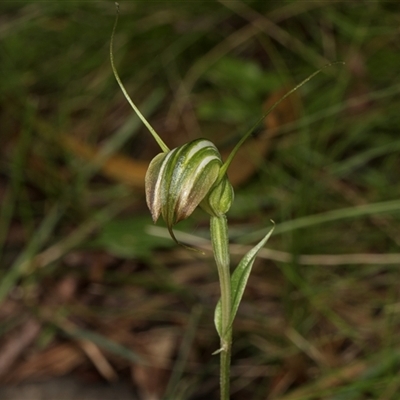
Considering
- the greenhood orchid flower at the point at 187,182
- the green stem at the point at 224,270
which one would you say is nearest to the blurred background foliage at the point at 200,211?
the green stem at the point at 224,270

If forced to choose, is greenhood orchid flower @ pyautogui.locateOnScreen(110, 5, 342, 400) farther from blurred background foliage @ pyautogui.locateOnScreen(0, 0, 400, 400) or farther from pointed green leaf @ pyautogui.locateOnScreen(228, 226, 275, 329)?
blurred background foliage @ pyautogui.locateOnScreen(0, 0, 400, 400)

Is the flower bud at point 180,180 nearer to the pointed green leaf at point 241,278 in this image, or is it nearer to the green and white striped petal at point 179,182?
the green and white striped petal at point 179,182

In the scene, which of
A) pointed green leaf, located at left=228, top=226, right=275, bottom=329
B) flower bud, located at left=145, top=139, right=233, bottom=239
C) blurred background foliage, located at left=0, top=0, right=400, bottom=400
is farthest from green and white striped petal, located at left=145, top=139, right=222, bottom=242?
blurred background foliage, located at left=0, top=0, right=400, bottom=400

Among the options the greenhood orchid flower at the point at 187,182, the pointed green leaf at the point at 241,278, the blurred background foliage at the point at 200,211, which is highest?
the greenhood orchid flower at the point at 187,182

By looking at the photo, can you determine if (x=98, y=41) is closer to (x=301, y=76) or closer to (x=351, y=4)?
(x=301, y=76)

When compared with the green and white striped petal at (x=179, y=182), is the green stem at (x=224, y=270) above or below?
below

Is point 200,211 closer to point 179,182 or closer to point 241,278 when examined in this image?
point 241,278

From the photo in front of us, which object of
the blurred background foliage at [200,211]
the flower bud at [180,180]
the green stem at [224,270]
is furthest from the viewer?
the blurred background foliage at [200,211]
